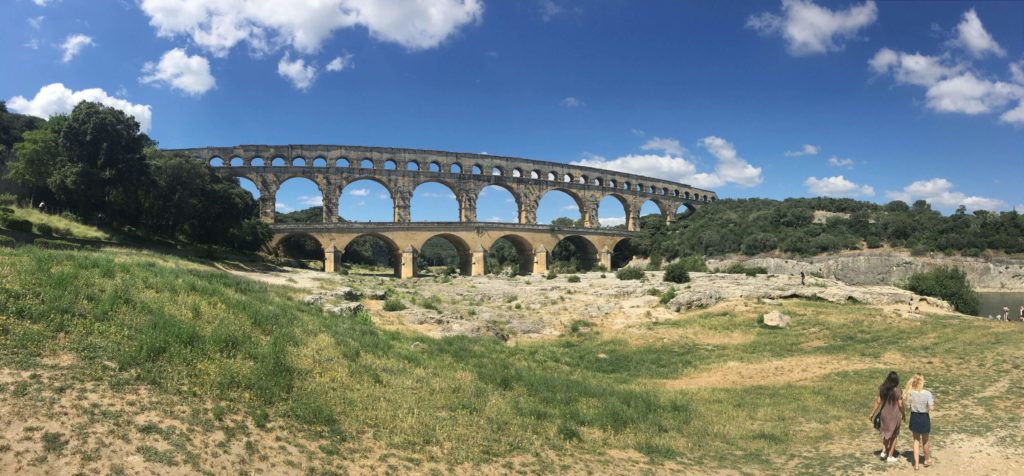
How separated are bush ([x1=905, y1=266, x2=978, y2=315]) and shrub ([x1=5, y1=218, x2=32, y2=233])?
44030 mm

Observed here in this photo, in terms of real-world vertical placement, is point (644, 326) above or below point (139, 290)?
below

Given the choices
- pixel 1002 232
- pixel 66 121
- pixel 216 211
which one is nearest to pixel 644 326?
pixel 216 211

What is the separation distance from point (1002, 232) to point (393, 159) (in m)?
59.3

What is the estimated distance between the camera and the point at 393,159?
52.0 m

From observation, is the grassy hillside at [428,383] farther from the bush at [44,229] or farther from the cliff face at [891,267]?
the cliff face at [891,267]

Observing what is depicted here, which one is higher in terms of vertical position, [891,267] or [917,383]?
[891,267]

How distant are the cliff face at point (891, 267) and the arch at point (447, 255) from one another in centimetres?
2696

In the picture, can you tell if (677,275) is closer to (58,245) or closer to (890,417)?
(890,417)

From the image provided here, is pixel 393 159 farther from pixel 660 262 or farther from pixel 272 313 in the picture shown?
pixel 272 313

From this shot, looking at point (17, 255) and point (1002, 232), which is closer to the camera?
point (17, 255)

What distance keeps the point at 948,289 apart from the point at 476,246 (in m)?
34.5

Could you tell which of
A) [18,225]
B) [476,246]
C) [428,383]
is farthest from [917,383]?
[476,246]

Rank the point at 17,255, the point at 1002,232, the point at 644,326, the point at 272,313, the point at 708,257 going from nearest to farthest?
the point at 17,255 → the point at 272,313 → the point at 644,326 → the point at 1002,232 → the point at 708,257

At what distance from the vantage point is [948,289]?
1021 inches
